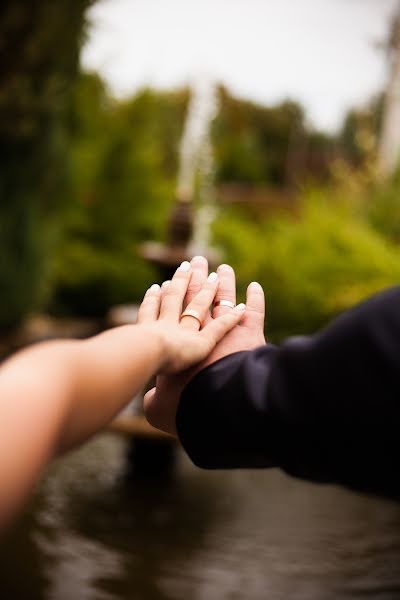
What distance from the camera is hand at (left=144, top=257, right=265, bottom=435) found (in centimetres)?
130

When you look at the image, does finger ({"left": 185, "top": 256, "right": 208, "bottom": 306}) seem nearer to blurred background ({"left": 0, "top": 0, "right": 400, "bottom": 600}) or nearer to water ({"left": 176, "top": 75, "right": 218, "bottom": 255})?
blurred background ({"left": 0, "top": 0, "right": 400, "bottom": 600})

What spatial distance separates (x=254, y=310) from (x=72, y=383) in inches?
24.8

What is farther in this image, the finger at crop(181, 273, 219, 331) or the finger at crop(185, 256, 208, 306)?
the finger at crop(185, 256, 208, 306)

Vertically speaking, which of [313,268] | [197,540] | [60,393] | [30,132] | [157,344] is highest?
[30,132]

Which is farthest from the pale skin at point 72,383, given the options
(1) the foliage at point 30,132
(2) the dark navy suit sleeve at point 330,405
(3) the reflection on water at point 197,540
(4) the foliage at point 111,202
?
(4) the foliage at point 111,202

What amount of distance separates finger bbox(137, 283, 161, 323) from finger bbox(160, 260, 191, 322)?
1 cm

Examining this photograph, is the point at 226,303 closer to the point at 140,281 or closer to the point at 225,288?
the point at 225,288

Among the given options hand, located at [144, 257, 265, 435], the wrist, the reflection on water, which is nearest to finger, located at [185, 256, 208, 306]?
hand, located at [144, 257, 265, 435]

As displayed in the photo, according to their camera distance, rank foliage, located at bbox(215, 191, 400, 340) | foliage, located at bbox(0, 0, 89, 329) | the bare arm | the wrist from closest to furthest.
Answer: the bare arm < the wrist < foliage, located at bbox(215, 191, 400, 340) < foliage, located at bbox(0, 0, 89, 329)

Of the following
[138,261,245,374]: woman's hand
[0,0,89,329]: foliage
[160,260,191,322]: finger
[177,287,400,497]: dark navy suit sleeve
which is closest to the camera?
[177,287,400,497]: dark navy suit sleeve

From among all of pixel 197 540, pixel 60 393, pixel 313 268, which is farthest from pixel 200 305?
pixel 313 268

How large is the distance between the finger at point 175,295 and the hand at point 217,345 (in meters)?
0.03

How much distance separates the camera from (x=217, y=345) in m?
1.33

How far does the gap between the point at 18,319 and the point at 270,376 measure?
6.14 meters
